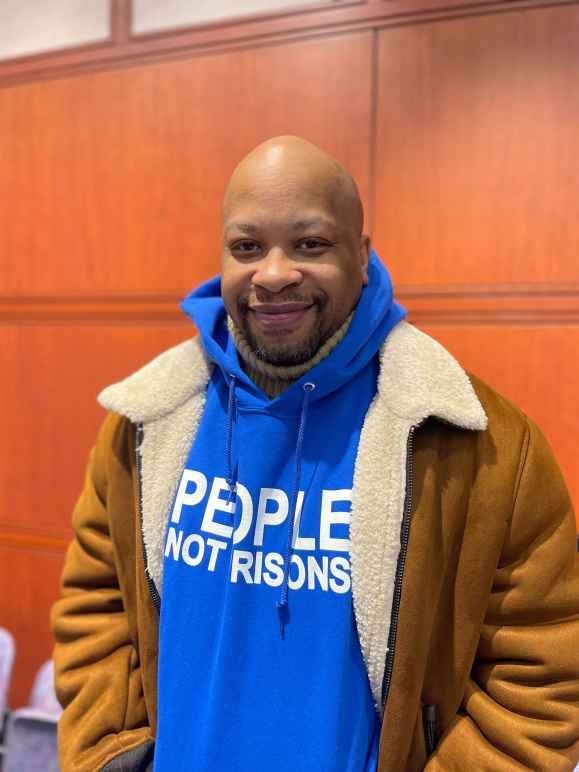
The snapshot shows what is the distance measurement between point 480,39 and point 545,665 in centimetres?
127

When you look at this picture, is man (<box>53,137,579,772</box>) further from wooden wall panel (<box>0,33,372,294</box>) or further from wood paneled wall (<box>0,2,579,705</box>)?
wooden wall panel (<box>0,33,372,294</box>)

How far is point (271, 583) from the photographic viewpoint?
0.92m

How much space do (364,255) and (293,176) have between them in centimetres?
18

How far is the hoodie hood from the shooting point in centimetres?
93

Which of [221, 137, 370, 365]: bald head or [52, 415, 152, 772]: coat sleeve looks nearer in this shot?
[221, 137, 370, 365]: bald head

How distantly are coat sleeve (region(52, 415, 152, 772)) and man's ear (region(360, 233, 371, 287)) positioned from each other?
0.48 metres

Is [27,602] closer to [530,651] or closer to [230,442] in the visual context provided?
[230,442]

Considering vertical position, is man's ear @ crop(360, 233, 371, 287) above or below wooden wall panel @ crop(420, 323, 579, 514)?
above

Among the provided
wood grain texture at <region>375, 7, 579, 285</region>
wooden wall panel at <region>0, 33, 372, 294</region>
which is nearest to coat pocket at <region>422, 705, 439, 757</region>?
wood grain texture at <region>375, 7, 579, 285</region>

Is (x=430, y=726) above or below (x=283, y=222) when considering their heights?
below

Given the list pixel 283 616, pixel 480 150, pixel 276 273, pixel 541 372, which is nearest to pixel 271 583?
pixel 283 616

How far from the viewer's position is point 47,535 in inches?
72.1

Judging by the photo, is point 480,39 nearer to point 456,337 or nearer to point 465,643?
point 456,337

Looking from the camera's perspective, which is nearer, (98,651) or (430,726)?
(430,726)
